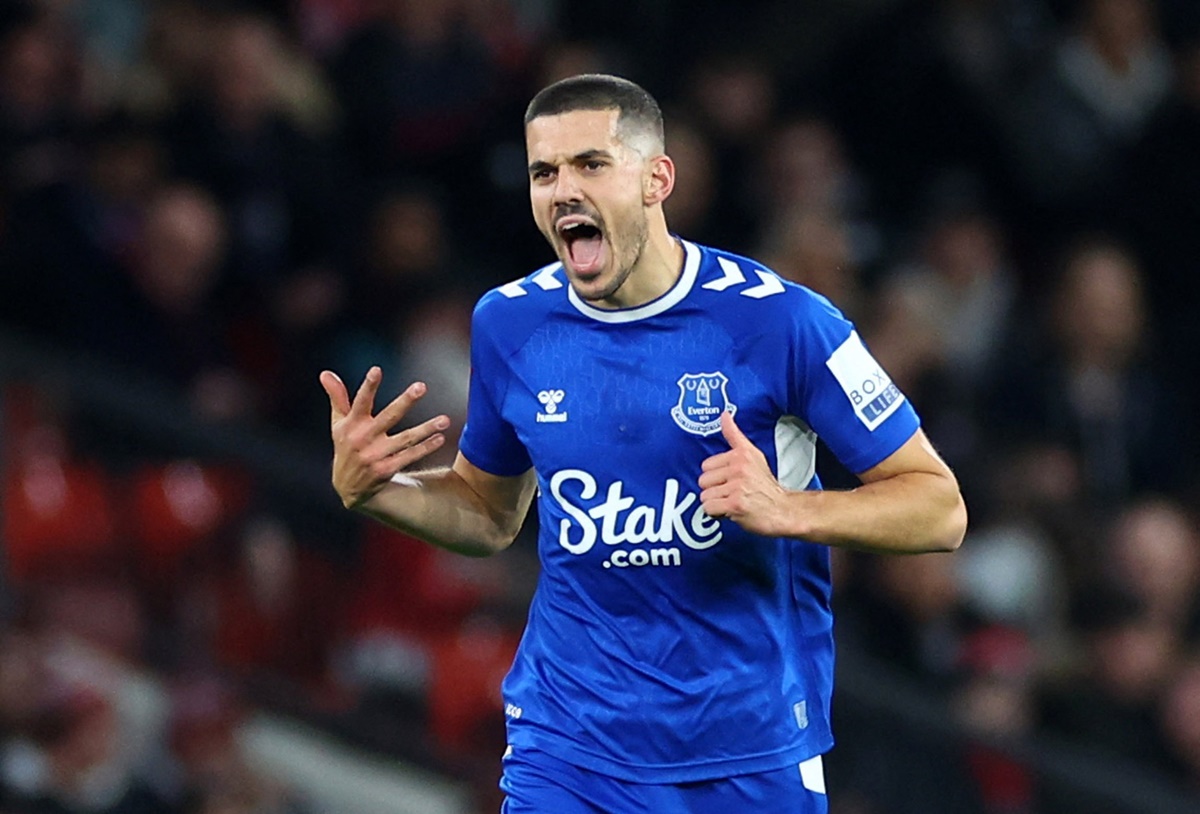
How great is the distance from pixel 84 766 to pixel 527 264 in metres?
3.27

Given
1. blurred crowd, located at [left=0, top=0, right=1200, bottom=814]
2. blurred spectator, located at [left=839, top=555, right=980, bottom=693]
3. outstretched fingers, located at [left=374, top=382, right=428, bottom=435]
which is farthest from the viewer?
blurred spectator, located at [left=839, top=555, right=980, bottom=693]

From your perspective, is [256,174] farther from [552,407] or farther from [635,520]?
[635,520]

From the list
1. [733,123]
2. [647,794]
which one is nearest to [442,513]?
[647,794]

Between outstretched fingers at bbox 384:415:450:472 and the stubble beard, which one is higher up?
the stubble beard

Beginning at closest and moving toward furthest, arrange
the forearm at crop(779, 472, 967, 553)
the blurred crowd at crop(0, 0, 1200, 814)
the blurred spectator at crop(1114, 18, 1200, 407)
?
the forearm at crop(779, 472, 967, 553) < the blurred crowd at crop(0, 0, 1200, 814) < the blurred spectator at crop(1114, 18, 1200, 407)

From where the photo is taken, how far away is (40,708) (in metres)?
6.82

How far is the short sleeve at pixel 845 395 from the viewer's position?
4.23m

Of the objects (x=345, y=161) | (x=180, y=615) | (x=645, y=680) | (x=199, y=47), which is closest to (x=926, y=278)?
(x=345, y=161)

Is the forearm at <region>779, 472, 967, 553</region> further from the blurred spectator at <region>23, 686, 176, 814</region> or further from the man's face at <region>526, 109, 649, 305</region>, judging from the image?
the blurred spectator at <region>23, 686, 176, 814</region>

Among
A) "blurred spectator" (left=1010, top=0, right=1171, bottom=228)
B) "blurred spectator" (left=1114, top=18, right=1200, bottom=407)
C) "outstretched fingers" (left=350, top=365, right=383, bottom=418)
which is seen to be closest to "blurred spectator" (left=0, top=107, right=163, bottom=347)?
"outstretched fingers" (left=350, top=365, right=383, bottom=418)

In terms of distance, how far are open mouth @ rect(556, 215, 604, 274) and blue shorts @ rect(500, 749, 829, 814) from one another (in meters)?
1.02

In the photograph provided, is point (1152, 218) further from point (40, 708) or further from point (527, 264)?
point (40, 708)

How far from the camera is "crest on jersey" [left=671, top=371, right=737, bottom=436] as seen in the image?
4305mm

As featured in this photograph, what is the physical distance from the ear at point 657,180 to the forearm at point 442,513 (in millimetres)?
810
